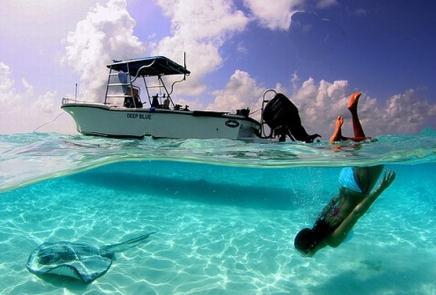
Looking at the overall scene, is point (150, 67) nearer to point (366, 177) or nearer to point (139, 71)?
point (139, 71)

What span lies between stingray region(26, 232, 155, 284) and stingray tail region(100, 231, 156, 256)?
1.39ft

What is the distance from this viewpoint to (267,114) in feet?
26.6

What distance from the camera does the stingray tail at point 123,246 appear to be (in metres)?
8.31

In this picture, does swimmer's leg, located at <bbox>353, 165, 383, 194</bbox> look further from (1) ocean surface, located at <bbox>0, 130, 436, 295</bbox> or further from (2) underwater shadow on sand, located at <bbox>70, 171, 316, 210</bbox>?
(2) underwater shadow on sand, located at <bbox>70, 171, 316, 210</bbox>

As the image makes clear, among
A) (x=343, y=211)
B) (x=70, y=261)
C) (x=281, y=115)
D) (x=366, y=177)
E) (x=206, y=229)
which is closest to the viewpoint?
(x=343, y=211)

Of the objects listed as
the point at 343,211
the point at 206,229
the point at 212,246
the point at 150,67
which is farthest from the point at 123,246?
the point at 150,67

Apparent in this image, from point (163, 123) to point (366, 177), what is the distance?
11.4m

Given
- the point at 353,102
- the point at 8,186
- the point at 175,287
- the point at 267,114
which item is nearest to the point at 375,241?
the point at 353,102

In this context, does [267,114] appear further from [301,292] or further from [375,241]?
[375,241]

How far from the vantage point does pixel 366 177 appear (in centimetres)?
739

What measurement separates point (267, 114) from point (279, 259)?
3866 mm

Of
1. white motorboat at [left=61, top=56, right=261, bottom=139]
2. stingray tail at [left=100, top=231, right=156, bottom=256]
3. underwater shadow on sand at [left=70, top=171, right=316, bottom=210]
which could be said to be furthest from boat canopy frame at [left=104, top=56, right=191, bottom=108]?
stingray tail at [left=100, top=231, right=156, bottom=256]

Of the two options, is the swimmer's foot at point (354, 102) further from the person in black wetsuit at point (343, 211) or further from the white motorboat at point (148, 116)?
the white motorboat at point (148, 116)

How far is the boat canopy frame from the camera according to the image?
58.0 ft
